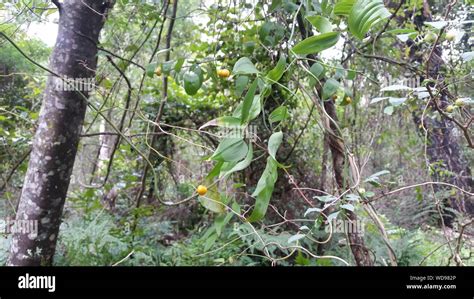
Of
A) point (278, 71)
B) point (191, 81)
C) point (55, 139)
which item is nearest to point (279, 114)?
point (278, 71)

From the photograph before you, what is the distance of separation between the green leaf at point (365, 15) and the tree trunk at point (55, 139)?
0.70 meters

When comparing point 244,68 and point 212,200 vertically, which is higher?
point 244,68

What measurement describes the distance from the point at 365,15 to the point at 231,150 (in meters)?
0.21

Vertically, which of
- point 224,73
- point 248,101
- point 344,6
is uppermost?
point 224,73

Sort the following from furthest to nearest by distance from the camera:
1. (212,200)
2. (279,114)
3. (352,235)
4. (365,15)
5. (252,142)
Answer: (252,142), (352,235), (212,200), (279,114), (365,15)

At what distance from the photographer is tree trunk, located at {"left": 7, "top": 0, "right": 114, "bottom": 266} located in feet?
2.75

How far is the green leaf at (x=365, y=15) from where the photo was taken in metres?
0.34

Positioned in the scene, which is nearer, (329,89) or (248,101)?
(248,101)

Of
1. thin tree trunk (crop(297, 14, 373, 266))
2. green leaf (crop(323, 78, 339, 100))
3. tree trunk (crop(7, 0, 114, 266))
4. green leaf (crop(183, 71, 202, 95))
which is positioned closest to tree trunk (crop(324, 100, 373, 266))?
thin tree trunk (crop(297, 14, 373, 266))

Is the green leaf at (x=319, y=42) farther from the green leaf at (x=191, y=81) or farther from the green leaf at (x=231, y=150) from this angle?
the green leaf at (x=191, y=81)

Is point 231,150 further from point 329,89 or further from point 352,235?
point 352,235

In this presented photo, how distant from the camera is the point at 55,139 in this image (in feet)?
2.76
